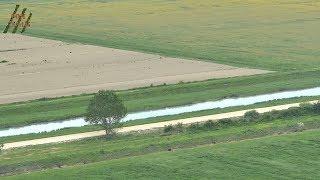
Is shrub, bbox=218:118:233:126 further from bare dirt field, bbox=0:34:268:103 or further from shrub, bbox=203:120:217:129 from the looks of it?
bare dirt field, bbox=0:34:268:103

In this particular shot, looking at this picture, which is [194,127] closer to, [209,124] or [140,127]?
[209,124]

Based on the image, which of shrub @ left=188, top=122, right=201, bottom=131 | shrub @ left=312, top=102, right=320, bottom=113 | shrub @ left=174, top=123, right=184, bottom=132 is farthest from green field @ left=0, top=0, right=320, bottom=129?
shrub @ left=312, top=102, right=320, bottom=113

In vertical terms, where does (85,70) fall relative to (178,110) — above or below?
below

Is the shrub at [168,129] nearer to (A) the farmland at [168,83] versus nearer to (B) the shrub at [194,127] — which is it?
(A) the farmland at [168,83]

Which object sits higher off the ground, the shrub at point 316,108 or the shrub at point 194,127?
the shrub at point 194,127

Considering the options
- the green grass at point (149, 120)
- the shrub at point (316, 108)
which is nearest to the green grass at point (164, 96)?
the green grass at point (149, 120)

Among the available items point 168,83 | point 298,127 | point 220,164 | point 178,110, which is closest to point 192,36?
point 168,83
